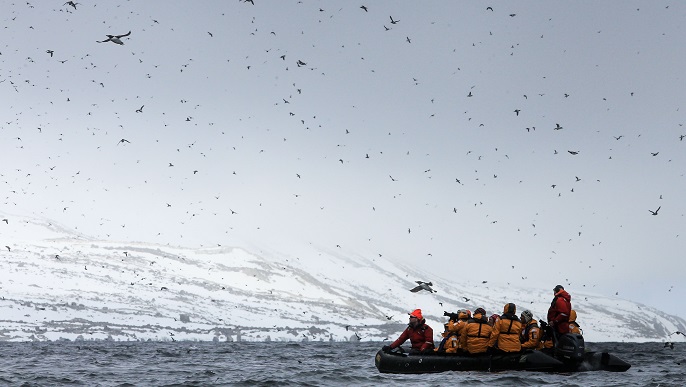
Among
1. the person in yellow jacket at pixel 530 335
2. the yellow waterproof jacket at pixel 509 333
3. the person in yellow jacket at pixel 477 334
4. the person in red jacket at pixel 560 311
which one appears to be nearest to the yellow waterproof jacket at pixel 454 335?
the person in yellow jacket at pixel 477 334

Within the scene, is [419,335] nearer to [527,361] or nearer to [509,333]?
[509,333]

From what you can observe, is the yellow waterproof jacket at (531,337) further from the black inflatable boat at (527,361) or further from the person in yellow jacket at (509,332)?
the person in yellow jacket at (509,332)

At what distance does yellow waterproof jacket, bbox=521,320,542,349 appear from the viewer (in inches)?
1153

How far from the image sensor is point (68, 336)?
194500 mm

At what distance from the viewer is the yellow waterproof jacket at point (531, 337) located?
29.3 m

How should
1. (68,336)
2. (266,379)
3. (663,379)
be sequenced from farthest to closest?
(68,336)
(266,379)
(663,379)

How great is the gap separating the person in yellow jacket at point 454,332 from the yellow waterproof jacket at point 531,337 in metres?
2.26

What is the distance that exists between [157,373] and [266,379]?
6650 mm

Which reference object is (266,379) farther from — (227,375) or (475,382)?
(475,382)

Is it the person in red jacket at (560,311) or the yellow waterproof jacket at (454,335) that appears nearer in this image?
the person in red jacket at (560,311)

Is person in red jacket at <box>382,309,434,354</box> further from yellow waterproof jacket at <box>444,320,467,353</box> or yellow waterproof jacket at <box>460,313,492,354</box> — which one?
yellow waterproof jacket at <box>460,313,492,354</box>

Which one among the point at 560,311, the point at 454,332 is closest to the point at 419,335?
the point at 454,332

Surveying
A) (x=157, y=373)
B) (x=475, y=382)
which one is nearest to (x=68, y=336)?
(x=157, y=373)

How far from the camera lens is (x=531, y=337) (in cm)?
2942
